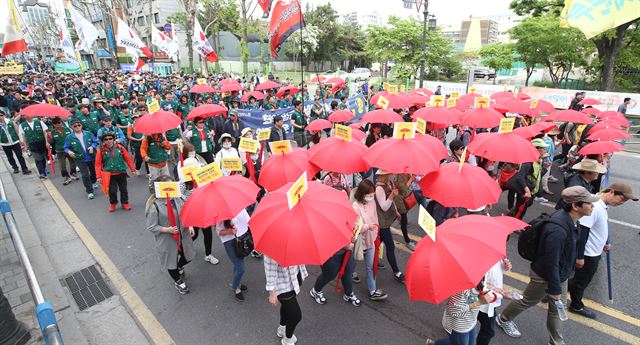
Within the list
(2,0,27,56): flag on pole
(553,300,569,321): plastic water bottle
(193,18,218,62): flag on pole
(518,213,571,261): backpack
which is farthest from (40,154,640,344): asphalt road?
(193,18,218,62): flag on pole

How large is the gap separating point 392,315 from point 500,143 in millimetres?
3126

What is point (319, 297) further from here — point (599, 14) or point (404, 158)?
point (599, 14)

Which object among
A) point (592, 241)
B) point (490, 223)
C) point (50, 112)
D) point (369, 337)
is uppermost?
point (50, 112)

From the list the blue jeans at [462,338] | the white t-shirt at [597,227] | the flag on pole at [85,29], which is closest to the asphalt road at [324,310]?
the blue jeans at [462,338]

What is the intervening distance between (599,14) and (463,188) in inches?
232

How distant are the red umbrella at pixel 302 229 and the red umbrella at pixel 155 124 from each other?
176 inches

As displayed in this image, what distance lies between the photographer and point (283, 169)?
4.81 m

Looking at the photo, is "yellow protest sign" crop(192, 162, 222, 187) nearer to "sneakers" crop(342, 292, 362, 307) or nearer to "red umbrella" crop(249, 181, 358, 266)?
"red umbrella" crop(249, 181, 358, 266)

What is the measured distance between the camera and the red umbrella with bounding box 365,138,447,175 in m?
4.41

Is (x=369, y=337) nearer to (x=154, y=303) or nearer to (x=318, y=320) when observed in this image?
(x=318, y=320)

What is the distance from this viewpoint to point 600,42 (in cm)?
2056

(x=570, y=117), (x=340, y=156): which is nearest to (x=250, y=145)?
(x=340, y=156)

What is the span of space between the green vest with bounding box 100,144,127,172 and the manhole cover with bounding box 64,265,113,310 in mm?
2577

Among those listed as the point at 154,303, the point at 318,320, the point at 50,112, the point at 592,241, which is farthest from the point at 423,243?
the point at 50,112
